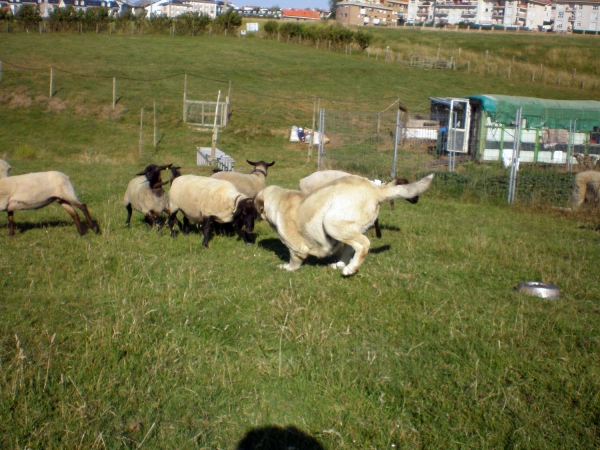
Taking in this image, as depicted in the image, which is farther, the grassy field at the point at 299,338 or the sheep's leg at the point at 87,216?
the sheep's leg at the point at 87,216

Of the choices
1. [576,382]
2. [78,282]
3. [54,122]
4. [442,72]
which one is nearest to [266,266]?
[78,282]

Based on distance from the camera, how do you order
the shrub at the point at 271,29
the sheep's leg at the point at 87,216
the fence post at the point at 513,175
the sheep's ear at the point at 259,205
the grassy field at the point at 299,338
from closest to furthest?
1. the grassy field at the point at 299,338
2. the sheep's ear at the point at 259,205
3. the sheep's leg at the point at 87,216
4. the fence post at the point at 513,175
5. the shrub at the point at 271,29

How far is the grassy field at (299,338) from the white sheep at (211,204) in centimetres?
39

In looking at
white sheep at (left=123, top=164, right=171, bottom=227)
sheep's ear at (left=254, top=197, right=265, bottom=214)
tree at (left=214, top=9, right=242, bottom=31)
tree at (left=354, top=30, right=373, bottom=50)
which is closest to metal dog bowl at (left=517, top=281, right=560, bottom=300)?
sheep's ear at (left=254, top=197, right=265, bottom=214)

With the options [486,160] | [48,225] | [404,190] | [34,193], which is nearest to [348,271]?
[404,190]

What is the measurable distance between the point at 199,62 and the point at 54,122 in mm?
20611

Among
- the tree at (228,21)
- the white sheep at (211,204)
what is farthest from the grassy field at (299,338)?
the tree at (228,21)

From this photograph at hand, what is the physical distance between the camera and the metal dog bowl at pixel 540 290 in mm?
7832

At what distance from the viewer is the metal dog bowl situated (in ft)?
25.7

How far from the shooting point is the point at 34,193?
1100 centimetres

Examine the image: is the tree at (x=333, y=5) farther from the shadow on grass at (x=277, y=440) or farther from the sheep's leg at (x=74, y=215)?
the shadow on grass at (x=277, y=440)

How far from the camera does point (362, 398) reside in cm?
516

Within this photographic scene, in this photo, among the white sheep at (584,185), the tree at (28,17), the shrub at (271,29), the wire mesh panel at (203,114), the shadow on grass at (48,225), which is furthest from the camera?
the shrub at (271,29)

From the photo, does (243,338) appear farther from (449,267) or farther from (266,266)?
(449,267)
